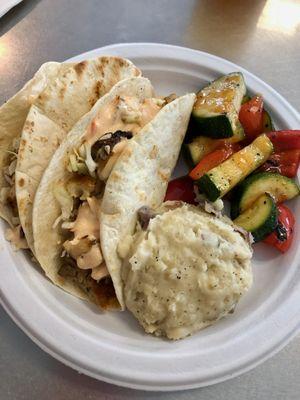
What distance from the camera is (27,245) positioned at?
208 cm

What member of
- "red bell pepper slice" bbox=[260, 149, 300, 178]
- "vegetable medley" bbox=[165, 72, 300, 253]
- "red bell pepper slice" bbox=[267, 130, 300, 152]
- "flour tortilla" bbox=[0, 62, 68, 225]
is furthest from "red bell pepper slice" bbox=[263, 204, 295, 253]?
"flour tortilla" bbox=[0, 62, 68, 225]

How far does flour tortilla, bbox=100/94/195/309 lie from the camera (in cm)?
197

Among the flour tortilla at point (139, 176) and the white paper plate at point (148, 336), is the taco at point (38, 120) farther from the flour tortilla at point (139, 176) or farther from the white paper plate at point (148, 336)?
the flour tortilla at point (139, 176)

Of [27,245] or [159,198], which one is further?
[159,198]

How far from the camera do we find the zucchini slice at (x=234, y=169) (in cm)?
223

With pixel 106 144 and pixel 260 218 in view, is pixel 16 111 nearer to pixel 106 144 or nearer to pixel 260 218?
pixel 106 144

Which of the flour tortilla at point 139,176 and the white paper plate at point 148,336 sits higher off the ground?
the flour tortilla at point 139,176

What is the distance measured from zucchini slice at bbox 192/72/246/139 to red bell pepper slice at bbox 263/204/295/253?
47 cm

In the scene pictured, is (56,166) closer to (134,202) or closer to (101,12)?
(134,202)

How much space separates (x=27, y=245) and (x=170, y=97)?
106 centimetres

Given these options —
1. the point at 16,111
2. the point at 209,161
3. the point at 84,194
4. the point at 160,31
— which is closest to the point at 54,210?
the point at 84,194

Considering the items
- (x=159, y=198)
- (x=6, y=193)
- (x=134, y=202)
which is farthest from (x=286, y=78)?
(x=6, y=193)

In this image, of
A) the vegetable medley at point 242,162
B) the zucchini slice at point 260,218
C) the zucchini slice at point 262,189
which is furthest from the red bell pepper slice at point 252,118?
the zucchini slice at point 260,218

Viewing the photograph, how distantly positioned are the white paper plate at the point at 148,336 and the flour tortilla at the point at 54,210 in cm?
6
